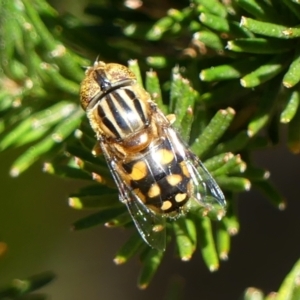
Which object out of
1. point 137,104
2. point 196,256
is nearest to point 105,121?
point 137,104

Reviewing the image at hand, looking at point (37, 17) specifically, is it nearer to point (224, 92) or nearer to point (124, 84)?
point (124, 84)

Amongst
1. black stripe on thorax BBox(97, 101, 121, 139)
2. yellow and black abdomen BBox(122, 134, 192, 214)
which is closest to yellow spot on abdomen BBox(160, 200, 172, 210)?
yellow and black abdomen BBox(122, 134, 192, 214)

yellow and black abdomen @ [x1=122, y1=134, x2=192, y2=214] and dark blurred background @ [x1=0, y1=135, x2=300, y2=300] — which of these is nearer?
yellow and black abdomen @ [x1=122, y1=134, x2=192, y2=214]

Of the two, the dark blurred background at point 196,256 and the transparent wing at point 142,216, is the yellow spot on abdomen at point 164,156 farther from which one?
the dark blurred background at point 196,256

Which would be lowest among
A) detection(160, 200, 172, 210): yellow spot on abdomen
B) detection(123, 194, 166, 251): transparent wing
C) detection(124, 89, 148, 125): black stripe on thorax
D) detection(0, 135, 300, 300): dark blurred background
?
detection(0, 135, 300, 300): dark blurred background

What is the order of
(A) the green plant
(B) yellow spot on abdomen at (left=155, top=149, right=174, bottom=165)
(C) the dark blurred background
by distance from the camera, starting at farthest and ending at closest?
(C) the dark blurred background
(B) yellow spot on abdomen at (left=155, top=149, right=174, bottom=165)
(A) the green plant

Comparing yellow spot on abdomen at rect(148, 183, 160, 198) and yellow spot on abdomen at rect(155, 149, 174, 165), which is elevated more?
yellow spot on abdomen at rect(155, 149, 174, 165)

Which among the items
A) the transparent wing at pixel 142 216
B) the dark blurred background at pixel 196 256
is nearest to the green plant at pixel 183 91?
the transparent wing at pixel 142 216

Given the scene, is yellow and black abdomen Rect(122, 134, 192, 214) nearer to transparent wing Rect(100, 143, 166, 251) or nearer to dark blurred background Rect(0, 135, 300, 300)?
transparent wing Rect(100, 143, 166, 251)

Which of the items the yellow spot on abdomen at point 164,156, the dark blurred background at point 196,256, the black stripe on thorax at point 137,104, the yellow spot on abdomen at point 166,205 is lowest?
the dark blurred background at point 196,256
